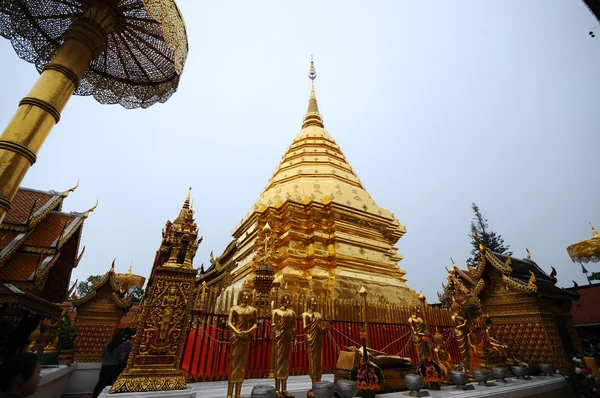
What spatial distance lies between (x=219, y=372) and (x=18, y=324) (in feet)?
12.5

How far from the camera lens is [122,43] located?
14.3 ft

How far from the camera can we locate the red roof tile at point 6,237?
590 cm

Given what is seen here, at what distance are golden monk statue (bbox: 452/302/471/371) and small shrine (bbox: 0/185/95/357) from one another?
7073 mm

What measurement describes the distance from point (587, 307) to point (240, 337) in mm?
13064

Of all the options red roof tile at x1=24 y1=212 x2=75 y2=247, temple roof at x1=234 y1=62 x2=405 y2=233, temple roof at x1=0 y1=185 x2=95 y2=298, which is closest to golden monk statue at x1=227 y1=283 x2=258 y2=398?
temple roof at x1=0 y1=185 x2=95 y2=298

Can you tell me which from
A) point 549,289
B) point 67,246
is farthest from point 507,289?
point 67,246

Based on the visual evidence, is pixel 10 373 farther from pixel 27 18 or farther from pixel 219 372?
pixel 27 18

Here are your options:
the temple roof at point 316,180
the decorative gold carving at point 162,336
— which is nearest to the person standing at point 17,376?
the decorative gold carving at point 162,336

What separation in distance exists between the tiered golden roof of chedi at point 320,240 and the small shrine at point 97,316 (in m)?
3.16

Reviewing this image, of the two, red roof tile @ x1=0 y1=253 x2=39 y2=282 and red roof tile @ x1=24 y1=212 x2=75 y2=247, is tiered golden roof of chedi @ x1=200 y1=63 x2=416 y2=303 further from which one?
red roof tile @ x1=0 y1=253 x2=39 y2=282

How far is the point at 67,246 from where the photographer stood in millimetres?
8242

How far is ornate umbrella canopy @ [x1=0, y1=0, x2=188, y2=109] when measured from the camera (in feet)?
11.1

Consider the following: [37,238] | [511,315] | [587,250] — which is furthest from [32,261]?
[587,250]

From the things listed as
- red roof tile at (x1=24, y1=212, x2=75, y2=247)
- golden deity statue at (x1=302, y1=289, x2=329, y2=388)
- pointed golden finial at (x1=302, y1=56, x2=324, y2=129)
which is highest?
pointed golden finial at (x1=302, y1=56, x2=324, y2=129)
